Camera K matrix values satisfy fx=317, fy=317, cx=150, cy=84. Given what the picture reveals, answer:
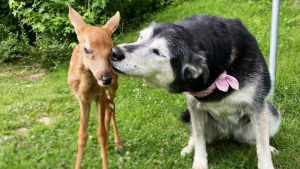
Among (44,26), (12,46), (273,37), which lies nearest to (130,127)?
(273,37)

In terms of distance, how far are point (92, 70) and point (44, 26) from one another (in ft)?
17.4

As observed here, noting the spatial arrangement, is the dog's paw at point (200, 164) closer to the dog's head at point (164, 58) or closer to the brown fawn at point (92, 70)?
the brown fawn at point (92, 70)

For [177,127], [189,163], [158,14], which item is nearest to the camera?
[189,163]

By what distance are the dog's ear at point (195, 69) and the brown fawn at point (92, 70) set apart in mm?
718

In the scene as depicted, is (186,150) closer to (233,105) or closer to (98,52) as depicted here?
(233,105)

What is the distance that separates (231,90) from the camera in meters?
3.37

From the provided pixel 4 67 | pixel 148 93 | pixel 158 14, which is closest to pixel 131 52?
pixel 148 93

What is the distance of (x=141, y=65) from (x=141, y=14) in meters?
9.80

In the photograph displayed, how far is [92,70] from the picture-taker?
10.0ft

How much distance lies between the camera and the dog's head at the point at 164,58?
Result: 2984mm

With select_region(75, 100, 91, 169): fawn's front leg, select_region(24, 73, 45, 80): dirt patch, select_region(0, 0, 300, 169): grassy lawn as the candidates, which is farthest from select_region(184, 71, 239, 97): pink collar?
select_region(24, 73, 45, 80): dirt patch

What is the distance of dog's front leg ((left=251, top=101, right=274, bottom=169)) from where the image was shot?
3541 mm

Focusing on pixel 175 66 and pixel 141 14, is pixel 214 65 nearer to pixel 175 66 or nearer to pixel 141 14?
pixel 175 66

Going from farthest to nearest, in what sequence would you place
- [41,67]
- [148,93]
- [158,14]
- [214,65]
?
[158,14]
[41,67]
[148,93]
[214,65]
